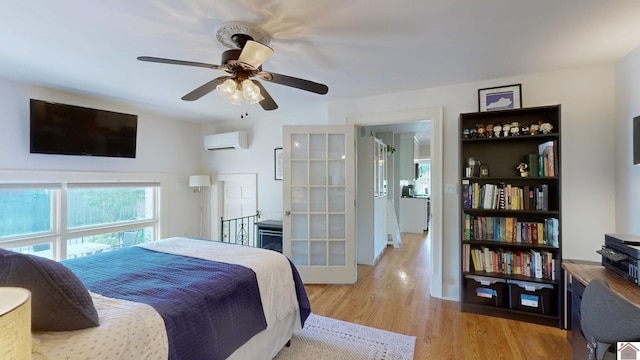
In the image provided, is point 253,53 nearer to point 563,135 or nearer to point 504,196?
point 504,196

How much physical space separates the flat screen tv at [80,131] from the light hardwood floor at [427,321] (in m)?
3.08

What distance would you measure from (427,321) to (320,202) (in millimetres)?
1695

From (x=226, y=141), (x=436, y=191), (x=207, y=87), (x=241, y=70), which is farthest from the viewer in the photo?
(x=226, y=141)

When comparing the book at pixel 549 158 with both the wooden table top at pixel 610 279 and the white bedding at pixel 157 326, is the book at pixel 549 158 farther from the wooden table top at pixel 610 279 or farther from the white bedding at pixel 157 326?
the white bedding at pixel 157 326

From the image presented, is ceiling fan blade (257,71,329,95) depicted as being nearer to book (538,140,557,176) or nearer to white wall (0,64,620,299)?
white wall (0,64,620,299)

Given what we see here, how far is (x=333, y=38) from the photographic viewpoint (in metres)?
2.00

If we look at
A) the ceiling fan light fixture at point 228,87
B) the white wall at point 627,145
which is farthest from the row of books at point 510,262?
the ceiling fan light fixture at point 228,87

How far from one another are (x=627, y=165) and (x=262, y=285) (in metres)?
3.05

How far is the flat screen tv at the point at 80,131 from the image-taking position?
9.76 ft

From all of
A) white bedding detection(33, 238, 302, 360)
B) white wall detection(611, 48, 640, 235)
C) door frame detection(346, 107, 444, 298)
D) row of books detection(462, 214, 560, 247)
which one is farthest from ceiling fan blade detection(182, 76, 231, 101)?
white wall detection(611, 48, 640, 235)

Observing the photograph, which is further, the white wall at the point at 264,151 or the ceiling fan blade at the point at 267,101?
the white wall at the point at 264,151

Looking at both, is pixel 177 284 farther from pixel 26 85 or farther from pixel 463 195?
pixel 26 85

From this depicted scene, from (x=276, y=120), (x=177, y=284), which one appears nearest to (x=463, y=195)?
(x=177, y=284)

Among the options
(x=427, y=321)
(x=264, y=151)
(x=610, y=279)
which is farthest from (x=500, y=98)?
(x=264, y=151)
